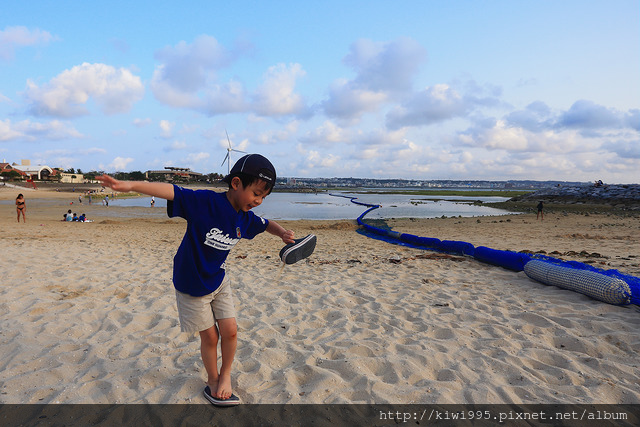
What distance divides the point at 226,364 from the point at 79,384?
1.31 meters

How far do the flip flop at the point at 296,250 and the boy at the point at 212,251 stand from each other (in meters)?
0.45

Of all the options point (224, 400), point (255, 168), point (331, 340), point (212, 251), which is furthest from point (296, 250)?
point (331, 340)

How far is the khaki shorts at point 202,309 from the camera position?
2.73 metres

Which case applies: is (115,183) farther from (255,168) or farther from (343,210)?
(343,210)

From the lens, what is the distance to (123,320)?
447cm

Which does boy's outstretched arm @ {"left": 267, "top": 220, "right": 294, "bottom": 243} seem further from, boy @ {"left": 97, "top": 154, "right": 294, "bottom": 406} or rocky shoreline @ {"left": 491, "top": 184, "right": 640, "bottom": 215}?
rocky shoreline @ {"left": 491, "top": 184, "right": 640, "bottom": 215}

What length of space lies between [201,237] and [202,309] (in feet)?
1.90

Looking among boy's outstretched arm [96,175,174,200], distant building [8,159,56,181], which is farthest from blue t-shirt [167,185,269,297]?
distant building [8,159,56,181]

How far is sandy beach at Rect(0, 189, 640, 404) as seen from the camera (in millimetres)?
2947

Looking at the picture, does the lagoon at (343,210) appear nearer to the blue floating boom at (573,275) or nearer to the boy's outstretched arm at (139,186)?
the blue floating boom at (573,275)

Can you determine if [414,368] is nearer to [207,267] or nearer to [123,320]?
[207,267]

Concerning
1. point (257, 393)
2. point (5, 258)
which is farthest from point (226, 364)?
point (5, 258)

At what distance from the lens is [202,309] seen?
2744 mm

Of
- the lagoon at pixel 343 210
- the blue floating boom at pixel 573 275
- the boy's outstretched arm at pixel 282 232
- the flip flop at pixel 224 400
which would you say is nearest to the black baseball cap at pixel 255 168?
the boy's outstretched arm at pixel 282 232
